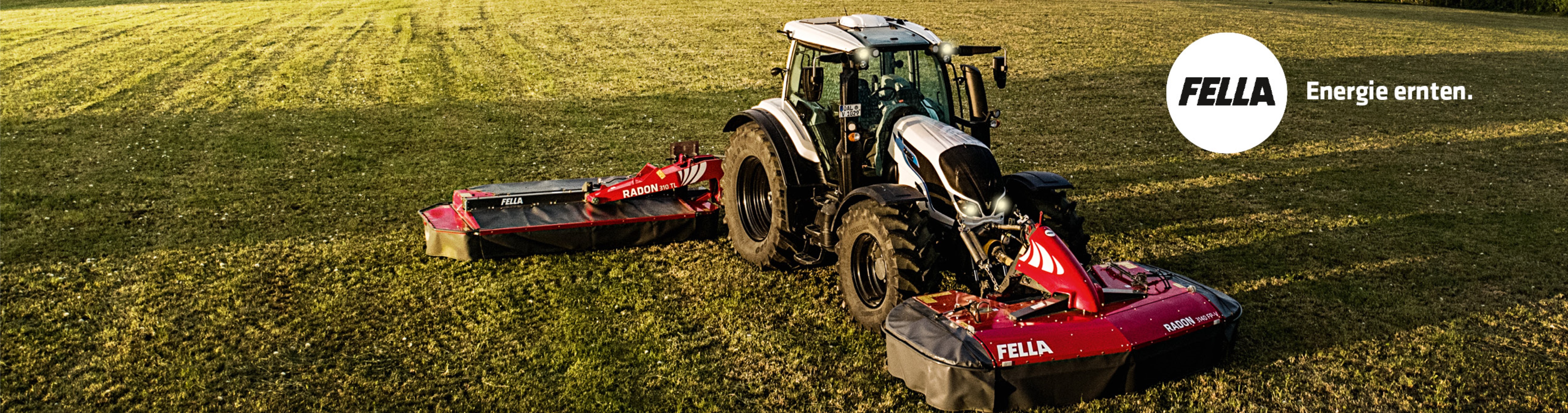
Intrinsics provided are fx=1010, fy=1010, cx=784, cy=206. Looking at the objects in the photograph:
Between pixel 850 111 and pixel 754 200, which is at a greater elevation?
pixel 850 111

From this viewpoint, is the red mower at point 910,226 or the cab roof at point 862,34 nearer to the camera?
the red mower at point 910,226

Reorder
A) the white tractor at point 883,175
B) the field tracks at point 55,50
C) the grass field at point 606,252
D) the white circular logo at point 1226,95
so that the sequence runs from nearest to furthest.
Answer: the grass field at point 606,252 → the white tractor at point 883,175 → the white circular logo at point 1226,95 → the field tracks at point 55,50

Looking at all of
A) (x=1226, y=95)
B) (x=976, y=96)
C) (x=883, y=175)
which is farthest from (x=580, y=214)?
(x=1226, y=95)

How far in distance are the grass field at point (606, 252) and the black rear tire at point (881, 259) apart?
29 cm

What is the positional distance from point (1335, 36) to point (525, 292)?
24315 mm

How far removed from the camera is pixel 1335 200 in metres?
10.3

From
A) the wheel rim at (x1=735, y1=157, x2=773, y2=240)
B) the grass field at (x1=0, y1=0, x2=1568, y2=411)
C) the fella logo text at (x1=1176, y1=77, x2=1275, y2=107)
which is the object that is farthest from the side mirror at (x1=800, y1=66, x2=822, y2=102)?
the fella logo text at (x1=1176, y1=77, x2=1275, y2=107)

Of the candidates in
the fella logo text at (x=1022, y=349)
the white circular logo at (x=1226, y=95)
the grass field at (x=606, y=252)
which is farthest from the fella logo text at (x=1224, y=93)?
the fella logo text at (x=1022, y=349)

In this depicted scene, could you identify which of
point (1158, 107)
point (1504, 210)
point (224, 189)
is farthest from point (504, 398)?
point (1158, 107)

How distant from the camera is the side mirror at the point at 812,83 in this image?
704 centimetres

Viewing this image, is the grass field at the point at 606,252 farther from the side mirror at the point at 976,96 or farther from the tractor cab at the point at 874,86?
the side mirror at the point at 976,96

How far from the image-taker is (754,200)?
27.7 ft

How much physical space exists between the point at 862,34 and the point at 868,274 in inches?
65.9

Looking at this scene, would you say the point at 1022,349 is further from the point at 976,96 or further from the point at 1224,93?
the point at 1224,93
